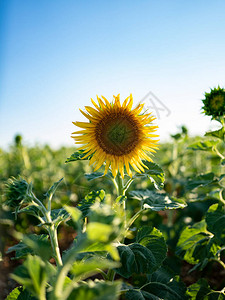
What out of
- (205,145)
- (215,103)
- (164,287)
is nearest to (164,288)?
(164,287)

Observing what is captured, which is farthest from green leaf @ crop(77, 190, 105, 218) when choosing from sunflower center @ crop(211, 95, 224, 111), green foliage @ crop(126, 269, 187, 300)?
sunflower center @ crop(211, 95, 224, 111)

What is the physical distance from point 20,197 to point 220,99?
135 cm

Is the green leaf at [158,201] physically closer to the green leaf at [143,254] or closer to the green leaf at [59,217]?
the green leaf at [143,254]

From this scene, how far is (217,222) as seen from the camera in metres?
1.65

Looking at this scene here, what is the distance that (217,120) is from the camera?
1.77 metres

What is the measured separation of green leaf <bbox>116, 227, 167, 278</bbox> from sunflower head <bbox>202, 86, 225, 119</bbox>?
2.87 ft

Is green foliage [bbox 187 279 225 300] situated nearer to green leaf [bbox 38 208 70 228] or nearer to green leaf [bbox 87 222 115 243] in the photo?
green leaf [bbox 38 208 70 228]

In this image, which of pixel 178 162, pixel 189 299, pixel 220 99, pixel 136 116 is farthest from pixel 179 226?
pixel 136 116

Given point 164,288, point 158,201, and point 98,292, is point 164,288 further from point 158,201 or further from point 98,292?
point 98,292

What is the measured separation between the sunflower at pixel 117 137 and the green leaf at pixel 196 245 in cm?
65

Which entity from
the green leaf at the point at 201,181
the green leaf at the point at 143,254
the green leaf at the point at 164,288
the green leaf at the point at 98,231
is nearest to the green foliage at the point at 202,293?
the green leaf at the point at 164,288

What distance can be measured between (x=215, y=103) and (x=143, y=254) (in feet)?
3.53

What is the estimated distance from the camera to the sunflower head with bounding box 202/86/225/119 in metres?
1.73

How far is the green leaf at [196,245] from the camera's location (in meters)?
1.70
